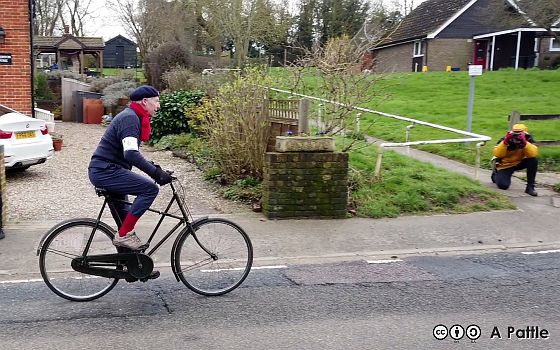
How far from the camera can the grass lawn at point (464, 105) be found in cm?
1316

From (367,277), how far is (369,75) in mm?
4501

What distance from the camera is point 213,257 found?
5.77 metres

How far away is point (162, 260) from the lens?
6836mm

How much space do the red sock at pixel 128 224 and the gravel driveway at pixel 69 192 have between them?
3366mm

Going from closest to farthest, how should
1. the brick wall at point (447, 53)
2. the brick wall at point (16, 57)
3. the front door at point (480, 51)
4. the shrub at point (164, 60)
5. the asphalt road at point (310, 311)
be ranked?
the asphalt road at point (310, 311)
the brick wall at point (16, 57)
the shrub at point (164, 60)
the brick wall at point (447, 53)
the front door at point (480, 51)

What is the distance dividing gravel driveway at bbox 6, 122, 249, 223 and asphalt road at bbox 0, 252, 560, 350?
2723 millimetres

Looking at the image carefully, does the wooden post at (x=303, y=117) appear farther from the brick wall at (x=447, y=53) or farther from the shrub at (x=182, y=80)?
the brick wall at (x=447, y=53)

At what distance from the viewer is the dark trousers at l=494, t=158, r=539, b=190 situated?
33.7 ft

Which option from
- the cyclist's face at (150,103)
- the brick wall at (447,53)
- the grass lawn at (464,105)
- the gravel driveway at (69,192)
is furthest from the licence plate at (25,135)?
the brick wall at (447,53)

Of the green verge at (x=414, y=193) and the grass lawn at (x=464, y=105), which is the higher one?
the grass lawn at (x=464, y=105)

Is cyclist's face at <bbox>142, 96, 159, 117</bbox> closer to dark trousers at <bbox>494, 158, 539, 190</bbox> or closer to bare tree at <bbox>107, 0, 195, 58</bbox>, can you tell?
dark trousers at <bbox>494, 158, 539, 190</bbox>

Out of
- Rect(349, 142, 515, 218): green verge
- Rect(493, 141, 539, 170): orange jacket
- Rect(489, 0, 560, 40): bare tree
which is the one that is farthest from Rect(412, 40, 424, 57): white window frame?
Rect(349, 142, 515, 218): green verge

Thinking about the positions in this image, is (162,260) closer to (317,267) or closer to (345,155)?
(317,267)

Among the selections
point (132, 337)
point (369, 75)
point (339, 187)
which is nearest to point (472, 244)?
point (339, 187)
